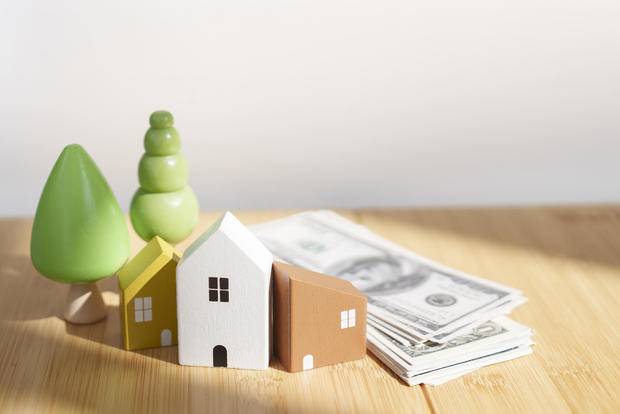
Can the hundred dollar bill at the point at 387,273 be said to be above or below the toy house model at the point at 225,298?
below

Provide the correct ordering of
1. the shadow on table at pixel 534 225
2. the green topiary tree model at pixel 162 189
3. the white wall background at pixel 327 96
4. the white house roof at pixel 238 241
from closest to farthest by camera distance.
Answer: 1. the white house roof at pixel 238 241
2. the green topiary tree model at pixel 162 189
3. the shadow on table at pixel 534 225
4. the white wall background at pixel 327 96

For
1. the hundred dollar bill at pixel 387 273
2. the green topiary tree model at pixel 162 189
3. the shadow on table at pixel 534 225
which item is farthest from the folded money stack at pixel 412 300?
the green topiary tree model at pixel 162 189

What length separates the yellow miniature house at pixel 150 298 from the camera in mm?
817

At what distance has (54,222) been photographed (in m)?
0.82

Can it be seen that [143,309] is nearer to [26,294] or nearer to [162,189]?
[162,189]

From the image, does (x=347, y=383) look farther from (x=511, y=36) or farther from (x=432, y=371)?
(x=511, y=36)

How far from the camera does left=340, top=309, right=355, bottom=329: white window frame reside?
31.7 inches

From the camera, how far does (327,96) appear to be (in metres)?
1.42

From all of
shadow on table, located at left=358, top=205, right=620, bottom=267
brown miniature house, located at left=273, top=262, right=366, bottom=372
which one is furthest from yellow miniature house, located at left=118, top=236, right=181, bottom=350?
shadow on table, located at left=358, top=205, right=620, bottom=267

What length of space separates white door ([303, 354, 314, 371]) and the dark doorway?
9cm

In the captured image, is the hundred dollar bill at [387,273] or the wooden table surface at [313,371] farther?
the hundred dollar bill at [387,273]

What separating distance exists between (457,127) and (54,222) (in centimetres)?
92

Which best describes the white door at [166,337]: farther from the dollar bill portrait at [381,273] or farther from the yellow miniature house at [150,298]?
the dollar bill portrait at [381,273]

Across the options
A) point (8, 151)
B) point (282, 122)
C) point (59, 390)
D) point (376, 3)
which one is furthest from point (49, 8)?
point (59, 390)
